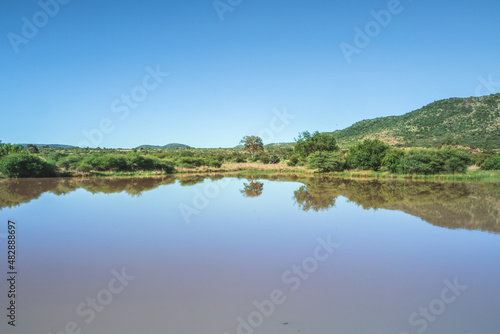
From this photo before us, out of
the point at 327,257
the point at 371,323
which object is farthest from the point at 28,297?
the point at 327,257

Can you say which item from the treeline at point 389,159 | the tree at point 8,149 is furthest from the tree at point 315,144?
the tree at point 8,149

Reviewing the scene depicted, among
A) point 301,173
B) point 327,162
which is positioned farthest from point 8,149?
point 327,162

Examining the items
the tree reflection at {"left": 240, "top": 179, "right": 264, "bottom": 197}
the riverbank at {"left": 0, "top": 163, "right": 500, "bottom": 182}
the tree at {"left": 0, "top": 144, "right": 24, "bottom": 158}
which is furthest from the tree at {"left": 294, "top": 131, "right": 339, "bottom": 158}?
the tree at {"left": 0, "top": 144, "right": 24, "bottom": 158}

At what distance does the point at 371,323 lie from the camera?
14.0 feet

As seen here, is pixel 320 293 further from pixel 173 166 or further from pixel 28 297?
pixel 173 166

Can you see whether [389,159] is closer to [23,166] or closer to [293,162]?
[293,162]

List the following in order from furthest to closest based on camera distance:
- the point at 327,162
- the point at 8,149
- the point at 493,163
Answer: the point at 327,162, the point at 8,149, the point at 493,163

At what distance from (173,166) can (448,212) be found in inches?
1216

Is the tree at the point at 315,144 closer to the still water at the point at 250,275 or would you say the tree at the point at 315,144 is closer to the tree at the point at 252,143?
the tree at the point at 252,143

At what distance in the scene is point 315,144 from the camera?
4356cm

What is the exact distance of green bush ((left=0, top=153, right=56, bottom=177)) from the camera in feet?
87.8

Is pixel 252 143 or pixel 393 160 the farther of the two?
pixel 252 143

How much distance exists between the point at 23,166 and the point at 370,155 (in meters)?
33.7

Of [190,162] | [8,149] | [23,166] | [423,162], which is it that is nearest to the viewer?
[23,166]
